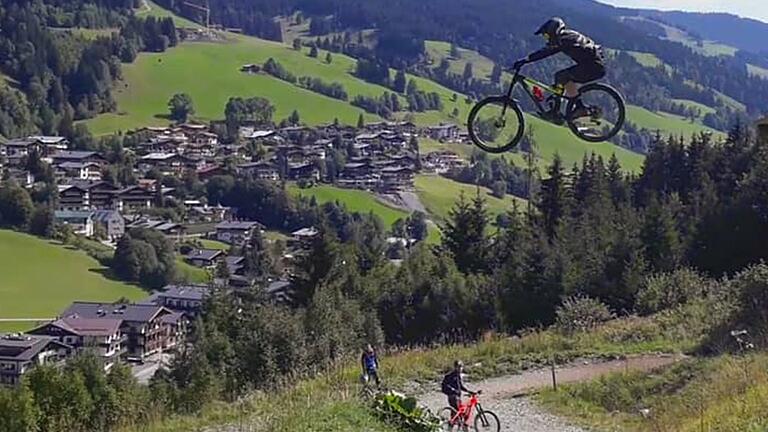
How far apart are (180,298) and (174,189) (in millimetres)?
41704

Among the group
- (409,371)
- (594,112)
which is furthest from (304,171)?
(594,112)

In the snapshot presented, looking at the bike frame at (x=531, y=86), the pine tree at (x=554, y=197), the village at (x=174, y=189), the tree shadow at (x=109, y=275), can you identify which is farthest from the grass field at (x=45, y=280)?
the bike frame at (x=531, y=86)

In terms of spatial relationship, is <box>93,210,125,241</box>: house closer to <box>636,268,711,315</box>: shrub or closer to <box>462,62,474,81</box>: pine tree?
<box>636,268,711,315</box>: shrub

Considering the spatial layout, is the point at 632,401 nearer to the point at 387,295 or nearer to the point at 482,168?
the point at 387,295

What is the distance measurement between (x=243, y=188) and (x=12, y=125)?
36.8 meters

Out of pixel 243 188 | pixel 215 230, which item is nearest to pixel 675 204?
pixel 215 230

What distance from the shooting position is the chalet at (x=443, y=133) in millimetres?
137625

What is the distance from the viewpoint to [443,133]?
458ft

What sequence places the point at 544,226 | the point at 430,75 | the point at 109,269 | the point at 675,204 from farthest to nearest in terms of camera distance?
the point at 430,75 → the point at 109,269 → the point at 544,226 → the point at 675,204

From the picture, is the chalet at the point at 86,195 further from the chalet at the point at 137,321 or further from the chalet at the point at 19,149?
the chalet at the point at 137,321

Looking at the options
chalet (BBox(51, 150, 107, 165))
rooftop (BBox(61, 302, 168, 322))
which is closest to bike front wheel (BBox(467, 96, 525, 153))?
rooftop (BBox(61, 302, 168, 322))

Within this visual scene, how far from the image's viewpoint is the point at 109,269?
73688 millimetres

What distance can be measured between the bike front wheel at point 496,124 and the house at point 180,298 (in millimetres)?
51474

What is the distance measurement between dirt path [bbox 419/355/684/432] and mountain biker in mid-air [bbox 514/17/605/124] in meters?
7.66
